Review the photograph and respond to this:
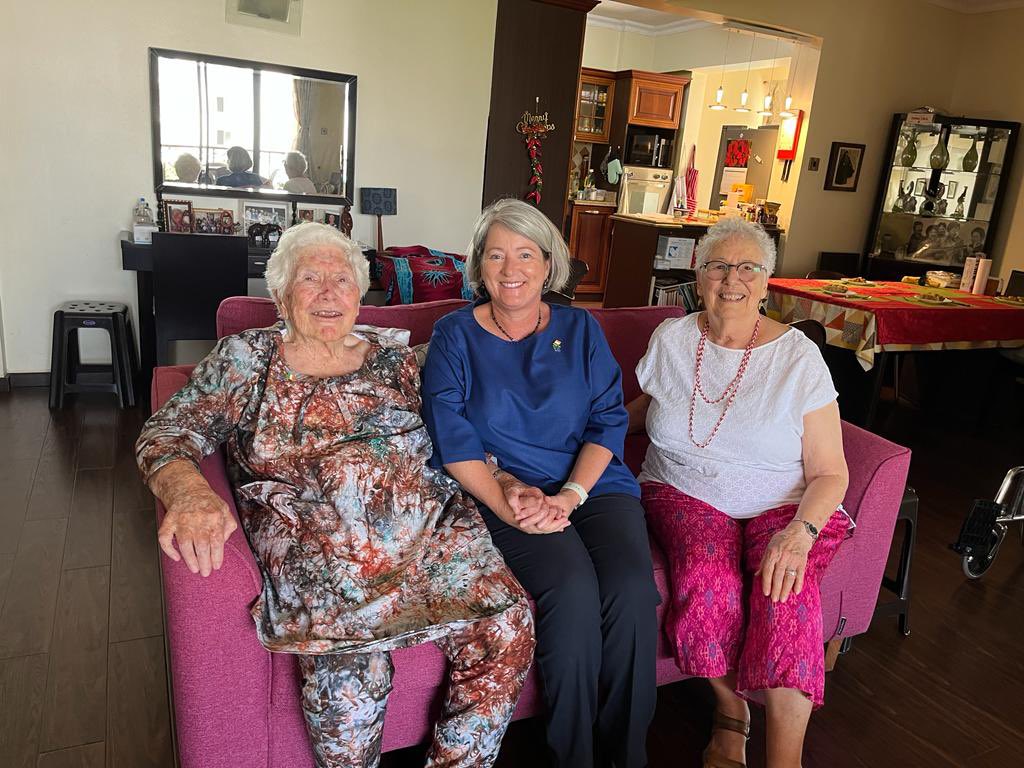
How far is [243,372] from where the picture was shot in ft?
5.36

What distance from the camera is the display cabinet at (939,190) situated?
5.83 m

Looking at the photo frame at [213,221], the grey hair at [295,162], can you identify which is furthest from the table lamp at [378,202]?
the photo frame at [213,221]

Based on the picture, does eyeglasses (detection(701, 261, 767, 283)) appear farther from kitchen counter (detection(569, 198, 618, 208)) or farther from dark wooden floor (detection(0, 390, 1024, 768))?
kitchen counter (detection(569, 198, 618, 208))

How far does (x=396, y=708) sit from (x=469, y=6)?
4019mm

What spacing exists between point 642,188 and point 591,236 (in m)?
0.86

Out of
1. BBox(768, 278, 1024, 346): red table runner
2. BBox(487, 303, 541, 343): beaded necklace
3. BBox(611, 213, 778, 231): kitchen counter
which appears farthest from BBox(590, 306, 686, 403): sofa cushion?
BBox(611, 213, 778, 231): kitchen counter

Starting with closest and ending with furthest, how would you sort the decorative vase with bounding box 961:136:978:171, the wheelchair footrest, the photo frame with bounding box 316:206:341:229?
the wheelchair footrest → the photo frame with bounding box 316:206:341:229 → the decorative vase with bounding box 961:136:978:171

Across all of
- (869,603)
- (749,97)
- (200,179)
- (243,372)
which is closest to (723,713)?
(869,603)

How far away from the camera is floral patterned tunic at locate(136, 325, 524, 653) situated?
1.41 m

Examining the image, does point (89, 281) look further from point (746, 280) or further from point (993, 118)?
point (993, 118)

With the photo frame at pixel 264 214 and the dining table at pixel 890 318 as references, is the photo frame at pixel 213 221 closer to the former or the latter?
the photo frame at pixel 264 214

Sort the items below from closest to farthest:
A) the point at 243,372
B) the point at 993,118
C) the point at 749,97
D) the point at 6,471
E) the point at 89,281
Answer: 1. the point at 243,372
2. the point at 6,471
3. the point at 89,281
4. the point at 993,118
5. the point at 749,97

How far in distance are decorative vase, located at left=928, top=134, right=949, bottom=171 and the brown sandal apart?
566 centimetres

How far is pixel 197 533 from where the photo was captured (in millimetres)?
1309
